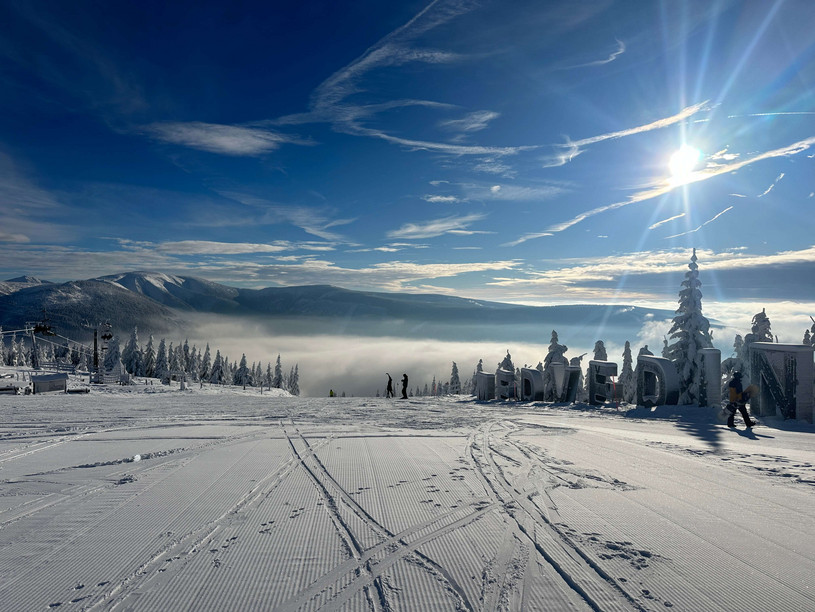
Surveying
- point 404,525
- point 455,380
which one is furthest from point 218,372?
point 404,525

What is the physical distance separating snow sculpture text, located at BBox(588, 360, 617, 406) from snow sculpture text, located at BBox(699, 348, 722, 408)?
3.67m

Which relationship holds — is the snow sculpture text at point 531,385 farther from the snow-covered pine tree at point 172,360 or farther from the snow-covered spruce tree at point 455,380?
the snow-covered pine tree at point 172,360

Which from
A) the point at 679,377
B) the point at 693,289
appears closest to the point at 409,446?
the point at 679,377

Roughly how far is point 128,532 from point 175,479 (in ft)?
7.44

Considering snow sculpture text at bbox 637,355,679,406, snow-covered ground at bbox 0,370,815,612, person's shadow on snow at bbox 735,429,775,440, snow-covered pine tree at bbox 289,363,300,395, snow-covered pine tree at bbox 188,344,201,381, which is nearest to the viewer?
snow-covered ground at bbox 0,370,815,612

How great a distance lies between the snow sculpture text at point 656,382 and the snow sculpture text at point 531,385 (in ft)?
17.9

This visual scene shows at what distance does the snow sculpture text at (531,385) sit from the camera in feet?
81.0

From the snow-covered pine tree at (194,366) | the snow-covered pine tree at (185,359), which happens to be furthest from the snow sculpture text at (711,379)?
the snow-covered pine tree at (185,359)

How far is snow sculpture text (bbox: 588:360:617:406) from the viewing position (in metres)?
21.8

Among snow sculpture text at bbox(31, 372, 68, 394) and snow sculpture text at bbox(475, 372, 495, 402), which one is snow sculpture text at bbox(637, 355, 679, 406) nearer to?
snow sculpture text at bbox(475, 372, 495, 402)

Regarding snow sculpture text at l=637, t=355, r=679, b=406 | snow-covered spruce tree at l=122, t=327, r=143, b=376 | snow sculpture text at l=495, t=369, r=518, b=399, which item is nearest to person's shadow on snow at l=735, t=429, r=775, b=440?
snow sculpture text at l=637, t=355, r=679, b=406

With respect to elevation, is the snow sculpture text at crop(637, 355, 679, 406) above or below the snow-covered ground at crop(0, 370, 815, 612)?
above

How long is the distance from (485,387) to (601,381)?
7.55m

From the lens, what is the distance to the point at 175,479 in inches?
285
